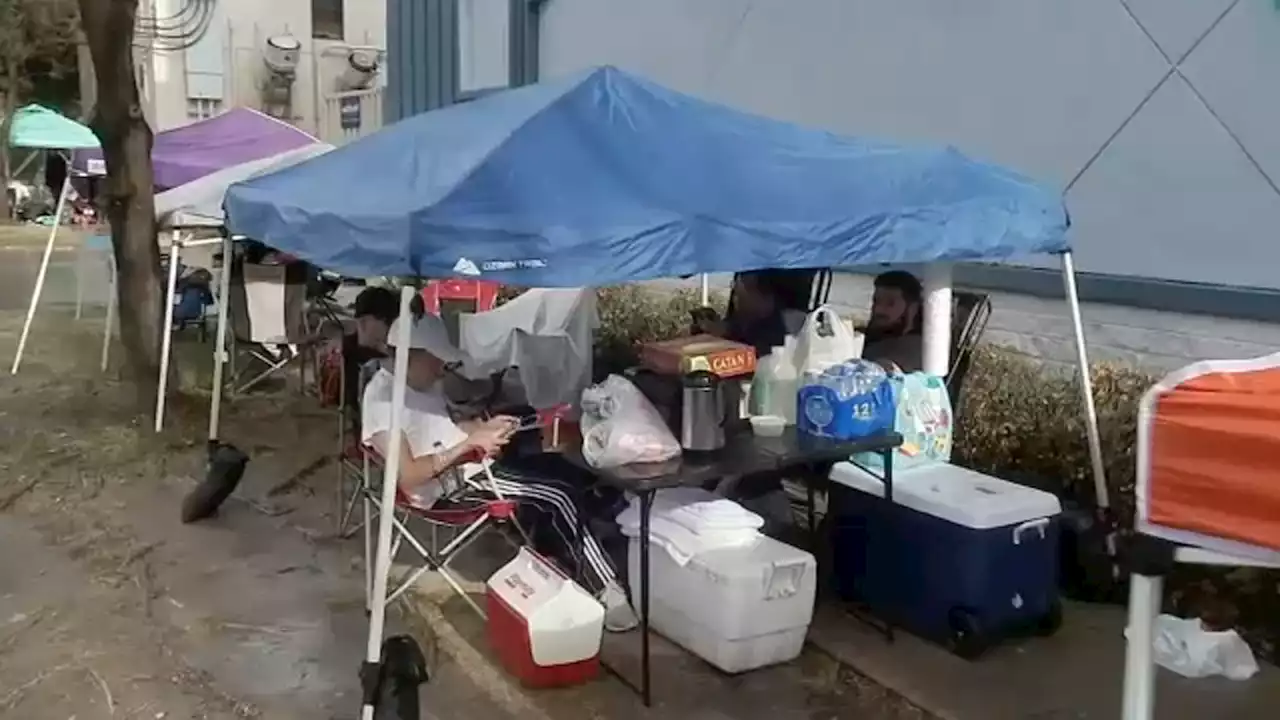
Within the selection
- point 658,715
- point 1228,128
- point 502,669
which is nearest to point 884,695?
point 658,715

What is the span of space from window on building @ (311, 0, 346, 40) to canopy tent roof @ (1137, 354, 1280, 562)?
22219 mm

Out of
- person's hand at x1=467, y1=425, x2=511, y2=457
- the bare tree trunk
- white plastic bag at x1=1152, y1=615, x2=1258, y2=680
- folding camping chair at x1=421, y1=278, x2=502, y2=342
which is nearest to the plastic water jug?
person's hand at x1=467, y1=425, x2=511, y2=457

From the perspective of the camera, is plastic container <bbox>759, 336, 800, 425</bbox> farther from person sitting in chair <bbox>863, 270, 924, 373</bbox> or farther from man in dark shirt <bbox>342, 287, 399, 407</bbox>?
man in dark shirt <bbox>342, 287, 399, 407</bbox>

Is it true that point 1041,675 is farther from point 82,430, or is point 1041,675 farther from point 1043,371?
point 82,430

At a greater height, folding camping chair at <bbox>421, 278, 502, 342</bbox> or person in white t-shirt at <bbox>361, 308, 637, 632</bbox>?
folding camping chair at <bbox>421, 278, 502, 342</bbox>

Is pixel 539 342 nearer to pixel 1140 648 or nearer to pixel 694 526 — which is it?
pixel 694 526

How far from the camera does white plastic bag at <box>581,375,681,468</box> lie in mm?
4266

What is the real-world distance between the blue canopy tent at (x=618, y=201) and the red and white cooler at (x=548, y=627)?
0.66 metres

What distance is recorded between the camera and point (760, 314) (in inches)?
241

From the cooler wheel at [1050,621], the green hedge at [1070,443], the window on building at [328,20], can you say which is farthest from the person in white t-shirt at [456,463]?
the window on building at [328,20]

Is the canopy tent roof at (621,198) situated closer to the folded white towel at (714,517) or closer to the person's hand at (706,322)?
the folded white towel at (714,517)

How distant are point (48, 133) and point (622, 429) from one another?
11.9 m

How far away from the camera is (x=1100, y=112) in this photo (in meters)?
6.23

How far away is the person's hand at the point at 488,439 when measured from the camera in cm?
450
